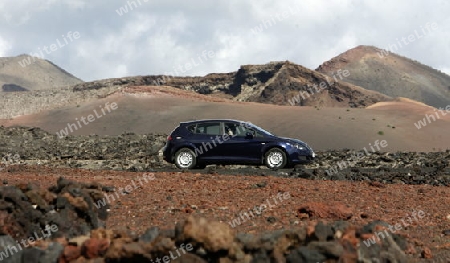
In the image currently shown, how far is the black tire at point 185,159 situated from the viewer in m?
17.3

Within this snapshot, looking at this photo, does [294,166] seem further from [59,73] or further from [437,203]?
[59,73]

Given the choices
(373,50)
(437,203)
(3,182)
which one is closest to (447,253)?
(437,203)

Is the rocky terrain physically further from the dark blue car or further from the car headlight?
the dark blue car

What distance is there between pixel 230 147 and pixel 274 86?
59503mm

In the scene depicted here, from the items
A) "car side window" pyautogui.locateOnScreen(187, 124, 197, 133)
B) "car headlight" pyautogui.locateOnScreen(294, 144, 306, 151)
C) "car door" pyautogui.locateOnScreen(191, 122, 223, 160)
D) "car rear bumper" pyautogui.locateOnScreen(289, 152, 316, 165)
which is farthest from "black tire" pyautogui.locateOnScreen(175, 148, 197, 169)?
"car headlight" pyautogui.locateOnScreen(294, 144, 306, 151)

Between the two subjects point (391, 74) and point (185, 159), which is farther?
point (391, 74)

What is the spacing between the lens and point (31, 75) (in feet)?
570

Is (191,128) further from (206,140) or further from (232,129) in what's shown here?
(232,129)

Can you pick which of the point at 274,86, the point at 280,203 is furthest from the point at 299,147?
the point at 274,86

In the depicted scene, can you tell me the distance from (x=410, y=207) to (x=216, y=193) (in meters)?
3.32

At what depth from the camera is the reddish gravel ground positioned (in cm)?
844

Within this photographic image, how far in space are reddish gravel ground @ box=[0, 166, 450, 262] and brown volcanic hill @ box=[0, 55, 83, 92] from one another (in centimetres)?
15736

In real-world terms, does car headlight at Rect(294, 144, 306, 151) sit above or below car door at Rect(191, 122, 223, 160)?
below

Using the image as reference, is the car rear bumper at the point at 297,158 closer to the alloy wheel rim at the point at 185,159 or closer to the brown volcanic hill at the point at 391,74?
the alloy wheel rim at the point at 185,159
